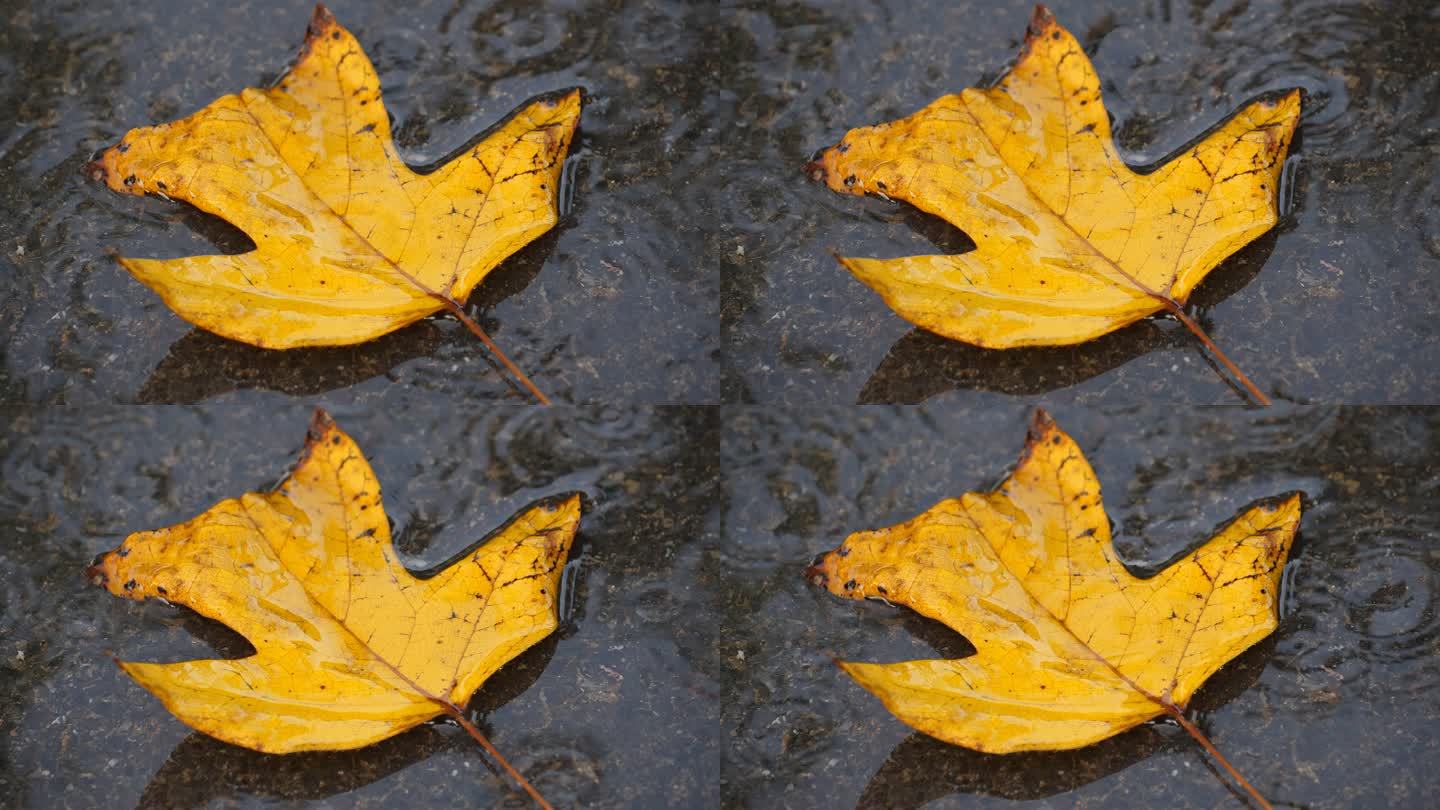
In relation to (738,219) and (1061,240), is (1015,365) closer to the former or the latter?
(1061,240)

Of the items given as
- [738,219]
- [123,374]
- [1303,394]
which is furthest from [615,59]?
[1303,394]

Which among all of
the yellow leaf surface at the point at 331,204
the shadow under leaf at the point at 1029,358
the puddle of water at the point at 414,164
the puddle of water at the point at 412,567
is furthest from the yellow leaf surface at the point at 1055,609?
the yellow leaf surface at the point at 331,204

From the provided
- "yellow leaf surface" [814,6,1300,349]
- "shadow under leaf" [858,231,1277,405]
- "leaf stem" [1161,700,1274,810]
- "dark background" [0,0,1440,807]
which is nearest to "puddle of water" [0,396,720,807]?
"dark background" [0,0,1440,807]

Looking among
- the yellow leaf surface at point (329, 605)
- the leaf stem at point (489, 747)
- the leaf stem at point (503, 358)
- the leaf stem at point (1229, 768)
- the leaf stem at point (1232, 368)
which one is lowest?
the leaf stem at point (1229, 768)

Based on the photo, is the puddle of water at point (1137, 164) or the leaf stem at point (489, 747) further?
the puddle of water at point (1137, 164)

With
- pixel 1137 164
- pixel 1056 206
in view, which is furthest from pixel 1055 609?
pixel 1137 164

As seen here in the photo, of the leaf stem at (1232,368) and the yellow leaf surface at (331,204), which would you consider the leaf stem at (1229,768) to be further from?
the yellow leaf surface at (331,204)

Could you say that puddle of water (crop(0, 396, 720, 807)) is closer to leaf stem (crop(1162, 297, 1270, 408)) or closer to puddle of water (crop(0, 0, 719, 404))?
puddle of water (crop(0, 0, 719, 404))
